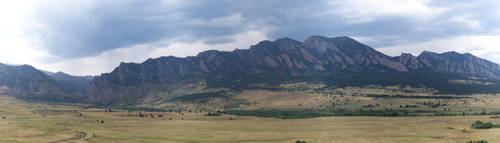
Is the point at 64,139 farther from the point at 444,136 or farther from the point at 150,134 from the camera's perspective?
the point at 444,136

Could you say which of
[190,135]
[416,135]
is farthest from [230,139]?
[416,135]

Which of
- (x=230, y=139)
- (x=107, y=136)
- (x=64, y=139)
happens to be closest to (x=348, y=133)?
(x=230, y=139)

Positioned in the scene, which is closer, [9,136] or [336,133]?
[9,136]

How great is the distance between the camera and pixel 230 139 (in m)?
172

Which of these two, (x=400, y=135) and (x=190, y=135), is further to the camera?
(x=190, y=135)

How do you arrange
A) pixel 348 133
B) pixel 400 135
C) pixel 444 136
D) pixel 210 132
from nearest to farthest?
pixel 444 136 → pixel 400 135 → pixel 348 133 → pixel 210 132

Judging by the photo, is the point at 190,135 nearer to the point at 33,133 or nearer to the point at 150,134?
the point at 150,134

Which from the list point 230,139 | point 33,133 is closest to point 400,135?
point 230,139

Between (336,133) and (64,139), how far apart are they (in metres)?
124

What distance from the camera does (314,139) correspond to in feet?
541

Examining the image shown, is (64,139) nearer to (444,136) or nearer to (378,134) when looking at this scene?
(378,134)

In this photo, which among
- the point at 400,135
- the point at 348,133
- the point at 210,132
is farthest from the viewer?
the point at 210,132

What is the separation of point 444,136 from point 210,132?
109 m

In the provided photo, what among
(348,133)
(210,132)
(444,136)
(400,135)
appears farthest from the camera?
(210,132)
